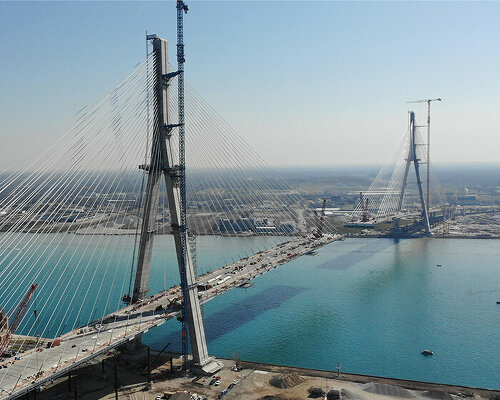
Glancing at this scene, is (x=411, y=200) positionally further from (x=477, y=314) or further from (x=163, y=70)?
(x=163, y=70)

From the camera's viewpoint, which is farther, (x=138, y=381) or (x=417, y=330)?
(x=417, y=330)

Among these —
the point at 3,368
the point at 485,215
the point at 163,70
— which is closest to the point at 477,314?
the point at 163,70

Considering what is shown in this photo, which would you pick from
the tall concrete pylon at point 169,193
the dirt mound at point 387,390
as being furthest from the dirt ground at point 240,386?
the tall concrete pylon at point 169,193

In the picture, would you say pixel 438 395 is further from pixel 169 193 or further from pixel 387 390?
pixel 169 193

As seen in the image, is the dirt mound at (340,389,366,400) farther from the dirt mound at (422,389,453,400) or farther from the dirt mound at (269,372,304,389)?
the dirt mound at (422,389,453,400)

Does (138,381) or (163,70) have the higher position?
(163,70)

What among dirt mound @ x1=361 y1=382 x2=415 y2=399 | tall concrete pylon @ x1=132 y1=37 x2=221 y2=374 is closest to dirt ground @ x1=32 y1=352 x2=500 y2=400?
dirt mound @ x1=361 y1=382 x2=415 y2=399
